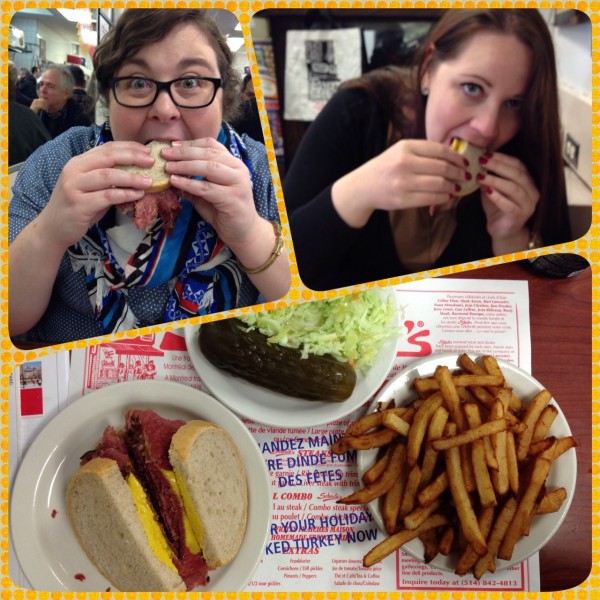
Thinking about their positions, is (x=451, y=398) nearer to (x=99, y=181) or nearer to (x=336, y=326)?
(x=336, y=326)

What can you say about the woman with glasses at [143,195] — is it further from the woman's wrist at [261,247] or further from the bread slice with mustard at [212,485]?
the bread slice with mustard at [212,485]

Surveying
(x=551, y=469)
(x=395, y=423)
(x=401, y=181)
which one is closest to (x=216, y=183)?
(x=401, y=181)

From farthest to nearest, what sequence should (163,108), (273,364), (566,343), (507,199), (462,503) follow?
(566,343) < (273,364) < (462,503) < (507,199) < (163,108)

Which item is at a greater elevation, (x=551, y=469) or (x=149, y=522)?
(x=551, y=469)

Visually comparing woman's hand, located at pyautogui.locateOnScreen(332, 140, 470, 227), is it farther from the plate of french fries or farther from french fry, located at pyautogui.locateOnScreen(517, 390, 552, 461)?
french fry, located at pyautogui.locateOnScreen(517, 390, 552, 461)

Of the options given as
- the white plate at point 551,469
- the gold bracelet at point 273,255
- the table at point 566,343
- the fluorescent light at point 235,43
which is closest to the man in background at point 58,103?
the fluorescent light at point 235,43

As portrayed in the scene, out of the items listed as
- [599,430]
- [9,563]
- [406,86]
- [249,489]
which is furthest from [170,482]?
[599,430]
